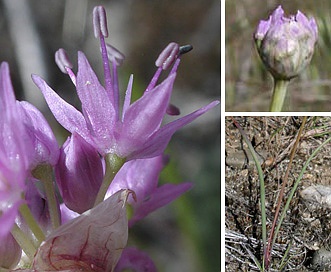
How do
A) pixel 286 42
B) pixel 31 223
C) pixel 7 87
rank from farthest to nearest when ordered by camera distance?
pixel 286 42, pixel 31 223, pixel 7 87

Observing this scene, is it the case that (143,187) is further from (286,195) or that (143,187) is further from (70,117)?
(286,195)

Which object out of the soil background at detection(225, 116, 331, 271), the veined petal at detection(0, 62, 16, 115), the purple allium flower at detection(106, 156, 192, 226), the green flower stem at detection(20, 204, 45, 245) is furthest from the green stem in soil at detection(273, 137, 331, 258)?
the veined petal at detection(0, 62, 16, 115)

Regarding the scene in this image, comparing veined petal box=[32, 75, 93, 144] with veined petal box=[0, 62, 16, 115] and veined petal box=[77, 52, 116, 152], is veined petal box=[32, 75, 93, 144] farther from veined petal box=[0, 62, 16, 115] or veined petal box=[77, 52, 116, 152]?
veined petal box=[0, 62, 16, 115]

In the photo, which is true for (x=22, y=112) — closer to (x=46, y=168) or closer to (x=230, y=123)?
(x=46, y=168)

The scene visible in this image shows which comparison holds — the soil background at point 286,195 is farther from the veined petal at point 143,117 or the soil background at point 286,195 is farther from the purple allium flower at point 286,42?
the veined petal at point 143,117

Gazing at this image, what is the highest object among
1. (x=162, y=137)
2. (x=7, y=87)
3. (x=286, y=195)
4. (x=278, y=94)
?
(x=7, y=87)

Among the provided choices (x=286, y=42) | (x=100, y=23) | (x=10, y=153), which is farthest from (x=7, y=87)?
(x=286, y=42)

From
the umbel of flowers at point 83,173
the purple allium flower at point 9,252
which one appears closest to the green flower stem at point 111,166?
the umbel of flowers at point 83,173
